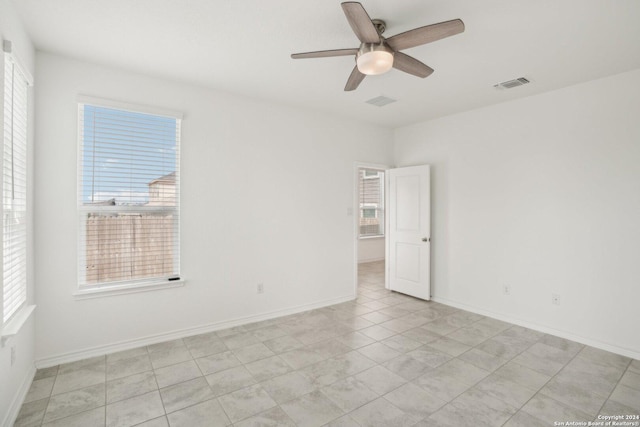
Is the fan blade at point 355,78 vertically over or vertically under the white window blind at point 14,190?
over

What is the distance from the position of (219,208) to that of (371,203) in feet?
17.0

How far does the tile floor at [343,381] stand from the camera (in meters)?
2.15

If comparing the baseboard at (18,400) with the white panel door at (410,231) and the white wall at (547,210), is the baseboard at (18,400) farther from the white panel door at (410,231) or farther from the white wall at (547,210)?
the white wall at (547,210)

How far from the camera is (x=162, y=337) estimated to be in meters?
3.28

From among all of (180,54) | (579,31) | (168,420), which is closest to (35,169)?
(180,54)

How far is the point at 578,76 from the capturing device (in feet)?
10.2

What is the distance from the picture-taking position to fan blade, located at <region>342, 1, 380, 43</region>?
5.50 ft

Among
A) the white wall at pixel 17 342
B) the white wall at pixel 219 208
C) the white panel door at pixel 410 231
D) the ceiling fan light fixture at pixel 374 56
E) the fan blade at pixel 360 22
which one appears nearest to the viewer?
the fan blade at pixel 360 22

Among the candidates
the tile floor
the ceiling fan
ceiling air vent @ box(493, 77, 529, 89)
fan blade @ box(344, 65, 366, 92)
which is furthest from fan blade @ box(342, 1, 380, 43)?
the tile floor

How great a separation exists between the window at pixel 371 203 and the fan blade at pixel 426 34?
5.94 meters

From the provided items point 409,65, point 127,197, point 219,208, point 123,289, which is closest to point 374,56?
point 409,65

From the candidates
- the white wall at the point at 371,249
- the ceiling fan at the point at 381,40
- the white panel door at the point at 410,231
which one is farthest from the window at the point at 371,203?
the ceiling fan at the point at 381,40

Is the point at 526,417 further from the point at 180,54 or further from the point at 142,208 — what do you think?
the point at 180,54

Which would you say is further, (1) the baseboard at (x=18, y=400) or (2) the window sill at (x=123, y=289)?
(2) the window sill at (x=123, y=289)
